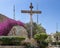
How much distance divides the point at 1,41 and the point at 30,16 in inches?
317

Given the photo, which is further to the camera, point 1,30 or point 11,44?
point 1,30

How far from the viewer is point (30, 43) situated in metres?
24.3

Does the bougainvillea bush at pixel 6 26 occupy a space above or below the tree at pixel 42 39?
above

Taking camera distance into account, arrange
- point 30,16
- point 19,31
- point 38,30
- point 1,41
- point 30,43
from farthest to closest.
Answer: point 38,30
point 30,16
point 19,31
point 30,43
point 1,41

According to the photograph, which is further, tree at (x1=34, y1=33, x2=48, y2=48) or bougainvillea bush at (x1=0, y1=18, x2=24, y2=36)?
bougainvillea bush at (x1=0, y1=18, x2=24, y2=36)

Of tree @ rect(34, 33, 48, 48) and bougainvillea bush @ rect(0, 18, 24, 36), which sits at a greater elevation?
bougainvillea bush @ rect(0, 18, 24, 36)

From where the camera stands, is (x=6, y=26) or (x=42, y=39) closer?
(x=42, y=39)

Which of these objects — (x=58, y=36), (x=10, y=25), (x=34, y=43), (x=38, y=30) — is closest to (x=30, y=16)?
(x=10, y=25)

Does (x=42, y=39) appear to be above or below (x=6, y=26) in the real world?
below

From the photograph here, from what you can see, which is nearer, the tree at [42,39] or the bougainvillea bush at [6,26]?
the tree at [42,39]

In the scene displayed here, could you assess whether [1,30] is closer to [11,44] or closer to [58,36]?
[11,44]

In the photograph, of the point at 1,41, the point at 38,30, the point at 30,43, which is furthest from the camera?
the point at 38,30

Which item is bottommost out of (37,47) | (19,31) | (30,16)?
(37,47)

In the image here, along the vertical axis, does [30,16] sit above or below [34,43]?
above
